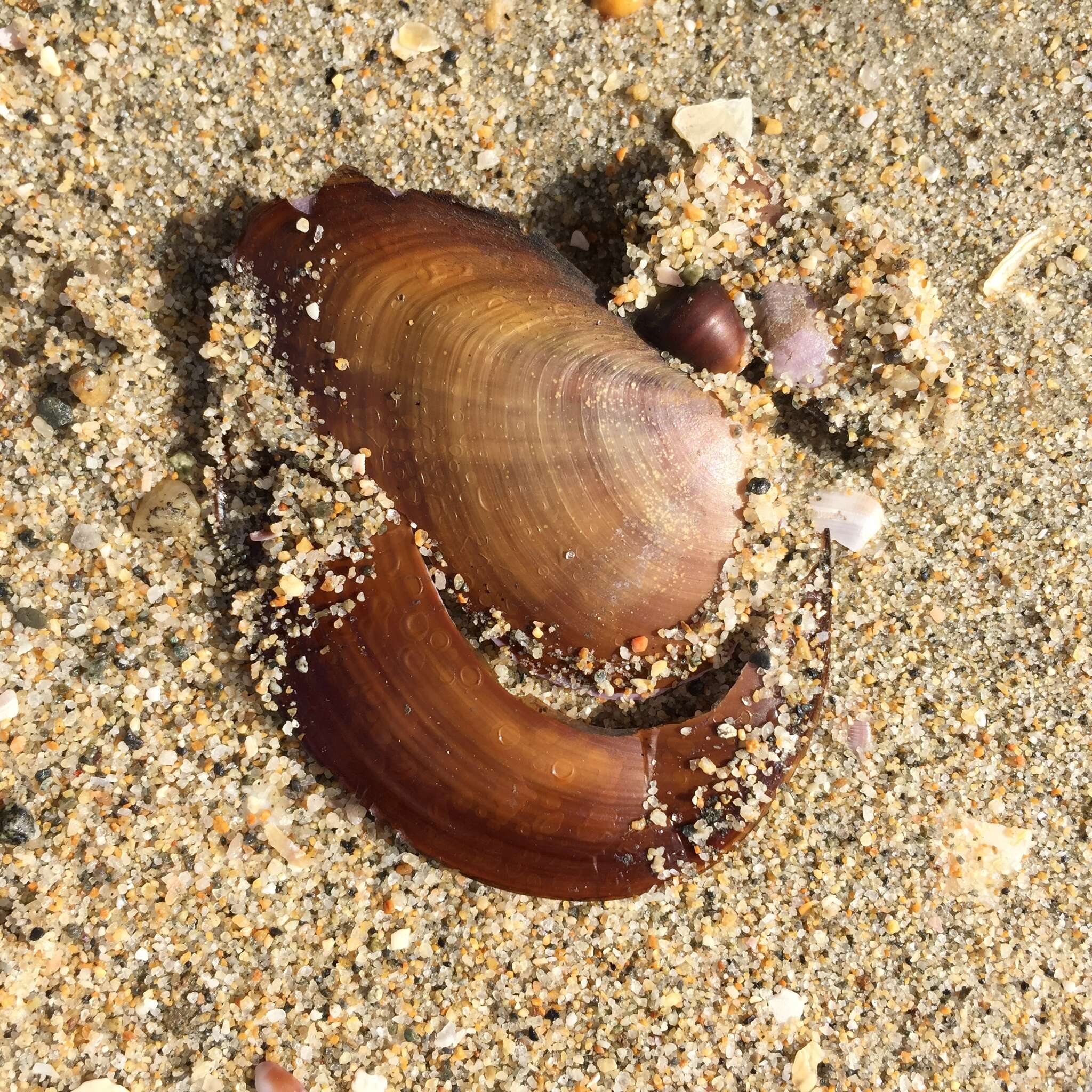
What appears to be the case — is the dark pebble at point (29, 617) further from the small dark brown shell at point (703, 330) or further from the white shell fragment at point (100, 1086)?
the small dark brown shell at point (703, 330)

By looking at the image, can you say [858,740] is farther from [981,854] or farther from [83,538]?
[83,538]

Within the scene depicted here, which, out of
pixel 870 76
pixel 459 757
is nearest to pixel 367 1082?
pixel 459 757

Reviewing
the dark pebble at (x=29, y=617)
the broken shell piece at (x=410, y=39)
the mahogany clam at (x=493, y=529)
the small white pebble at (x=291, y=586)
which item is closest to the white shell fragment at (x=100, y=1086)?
the mahogany clam at (x=493, y=529)

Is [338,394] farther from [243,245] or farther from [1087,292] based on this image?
[1087,292]

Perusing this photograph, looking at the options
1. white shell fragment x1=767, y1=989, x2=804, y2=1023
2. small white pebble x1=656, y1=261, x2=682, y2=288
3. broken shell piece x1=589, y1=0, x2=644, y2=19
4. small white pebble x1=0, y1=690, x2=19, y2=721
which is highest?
broken shell piece x1=589, y1=0, x2=644, y2=19

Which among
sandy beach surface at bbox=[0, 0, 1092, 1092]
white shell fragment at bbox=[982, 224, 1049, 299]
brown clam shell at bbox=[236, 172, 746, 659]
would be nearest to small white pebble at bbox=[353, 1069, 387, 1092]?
sandy beach surface at bbox=[0, 0, 1092, 1092]

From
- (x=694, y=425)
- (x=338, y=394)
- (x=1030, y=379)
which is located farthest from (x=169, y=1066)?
(x=1030, y=379)

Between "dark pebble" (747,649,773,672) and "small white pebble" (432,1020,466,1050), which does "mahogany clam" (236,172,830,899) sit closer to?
"dark pebble" (747,649,773,672)
